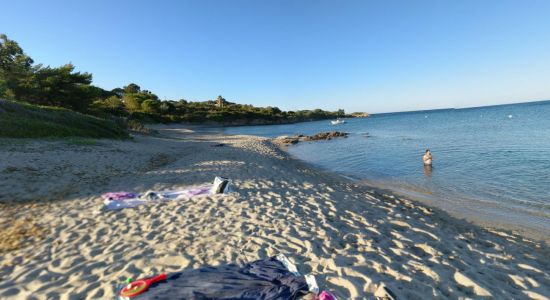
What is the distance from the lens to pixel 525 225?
7.59 metres

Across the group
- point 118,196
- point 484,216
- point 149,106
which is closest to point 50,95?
point 149,106

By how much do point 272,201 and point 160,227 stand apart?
327cm

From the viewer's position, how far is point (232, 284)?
12.1 ft

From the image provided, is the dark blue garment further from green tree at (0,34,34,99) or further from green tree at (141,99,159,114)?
green tree at (141,99,159,114)

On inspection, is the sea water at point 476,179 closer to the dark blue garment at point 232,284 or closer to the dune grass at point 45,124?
the dark blue garment at point 232,284

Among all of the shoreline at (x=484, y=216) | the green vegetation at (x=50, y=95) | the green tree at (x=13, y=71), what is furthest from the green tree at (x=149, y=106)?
the shoreline at (x=484, y=216)

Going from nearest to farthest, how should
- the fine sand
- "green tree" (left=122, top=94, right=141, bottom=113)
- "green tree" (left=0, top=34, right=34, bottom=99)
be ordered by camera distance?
the fine sand, "green tree" (left=0, top=34, right=34, bottom=99), "green tree" (left=122, top=94, right=141, bottom=113)

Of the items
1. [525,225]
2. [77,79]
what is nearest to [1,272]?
[525,225]

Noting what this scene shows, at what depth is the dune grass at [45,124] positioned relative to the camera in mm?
15531

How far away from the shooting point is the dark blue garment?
3.47 metres

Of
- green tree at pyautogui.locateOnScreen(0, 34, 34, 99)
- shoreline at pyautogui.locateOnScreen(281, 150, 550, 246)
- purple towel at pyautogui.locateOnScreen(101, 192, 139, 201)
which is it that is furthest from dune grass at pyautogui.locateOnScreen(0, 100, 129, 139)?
shoreline at pyautogui.locateOnScreen(281, 150, 550, 246)

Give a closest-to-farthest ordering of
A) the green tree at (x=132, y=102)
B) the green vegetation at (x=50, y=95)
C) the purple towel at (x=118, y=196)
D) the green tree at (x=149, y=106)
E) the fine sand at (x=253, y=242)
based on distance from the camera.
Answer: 1. the fine sand at (x=253, y=242)
2. the purple towel at (x=118, y=196)
3. the green vegetation at (x=50, y=95)
4. the green tree at (x=149, y=106)
5. the green tree at (x=132, y=102)

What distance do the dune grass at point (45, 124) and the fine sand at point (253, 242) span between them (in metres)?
8.35

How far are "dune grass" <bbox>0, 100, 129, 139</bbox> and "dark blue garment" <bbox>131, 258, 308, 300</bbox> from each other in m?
17.3
